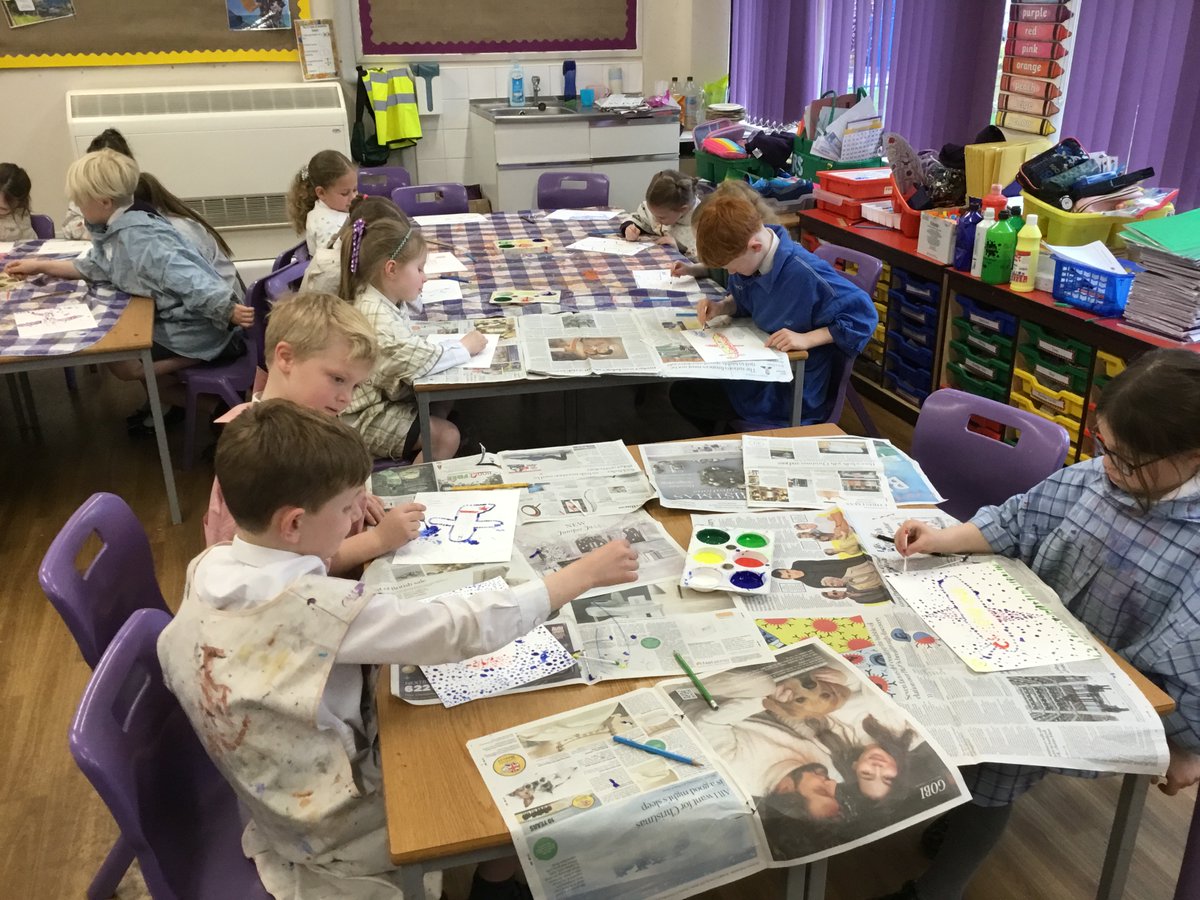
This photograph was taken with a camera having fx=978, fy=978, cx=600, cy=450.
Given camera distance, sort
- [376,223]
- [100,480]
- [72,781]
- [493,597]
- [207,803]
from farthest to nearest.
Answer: [100,480]
[376,223]
[72,781]
[207,803]
[493,597]

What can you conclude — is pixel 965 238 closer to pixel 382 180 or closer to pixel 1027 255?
pixel 1027 255

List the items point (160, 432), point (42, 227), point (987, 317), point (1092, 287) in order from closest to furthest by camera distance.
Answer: point (1092, 287), point (160, 432), point (987, 317), point (42, 227)

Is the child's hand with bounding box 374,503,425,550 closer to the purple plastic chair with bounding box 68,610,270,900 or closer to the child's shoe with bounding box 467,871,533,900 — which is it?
the purple plastic chair with bounding box 68,610,270,900

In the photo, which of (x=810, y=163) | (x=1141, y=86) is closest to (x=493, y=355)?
(x=1141, y=86)

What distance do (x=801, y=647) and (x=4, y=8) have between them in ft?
18.2

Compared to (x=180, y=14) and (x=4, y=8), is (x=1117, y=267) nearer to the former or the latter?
(x=180, y=14)

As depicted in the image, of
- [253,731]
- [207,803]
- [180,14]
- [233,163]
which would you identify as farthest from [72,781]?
[180,14]

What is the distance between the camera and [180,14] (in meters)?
5.22

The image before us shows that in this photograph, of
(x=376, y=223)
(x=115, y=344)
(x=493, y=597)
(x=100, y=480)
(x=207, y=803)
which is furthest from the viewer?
(x=100, y=480)

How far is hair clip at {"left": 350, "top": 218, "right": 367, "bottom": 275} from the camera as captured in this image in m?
2.60

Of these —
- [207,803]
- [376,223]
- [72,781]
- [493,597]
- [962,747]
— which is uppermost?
[376,223]

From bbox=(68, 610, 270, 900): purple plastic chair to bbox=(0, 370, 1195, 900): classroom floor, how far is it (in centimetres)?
56

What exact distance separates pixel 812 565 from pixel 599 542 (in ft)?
1.19

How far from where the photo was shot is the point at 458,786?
118cm
